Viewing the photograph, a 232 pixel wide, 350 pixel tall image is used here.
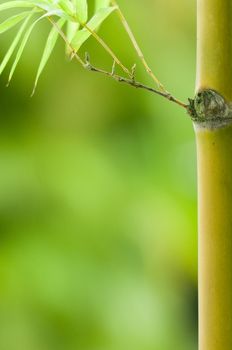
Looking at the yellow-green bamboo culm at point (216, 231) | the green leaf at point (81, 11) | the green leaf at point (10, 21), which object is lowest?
the yellow-green bamboo culm at point (216, 231)

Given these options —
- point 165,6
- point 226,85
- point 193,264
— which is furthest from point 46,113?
point 226,85

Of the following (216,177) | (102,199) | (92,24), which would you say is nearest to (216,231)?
(216,177)

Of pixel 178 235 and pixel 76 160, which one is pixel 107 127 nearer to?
pixel 76 160

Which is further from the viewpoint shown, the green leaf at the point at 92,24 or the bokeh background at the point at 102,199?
the bokeh background at the point at 102,199

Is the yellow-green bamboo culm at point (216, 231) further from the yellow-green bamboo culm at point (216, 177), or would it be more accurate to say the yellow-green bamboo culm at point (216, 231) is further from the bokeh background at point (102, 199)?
the bokeh background at point (102, 199)

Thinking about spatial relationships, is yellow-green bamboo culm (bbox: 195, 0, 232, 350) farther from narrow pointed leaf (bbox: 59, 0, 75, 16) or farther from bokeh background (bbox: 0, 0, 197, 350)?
bokeh background (bbox: 0, 0, 197, 350)

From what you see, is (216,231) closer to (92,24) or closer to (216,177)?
(216,177)

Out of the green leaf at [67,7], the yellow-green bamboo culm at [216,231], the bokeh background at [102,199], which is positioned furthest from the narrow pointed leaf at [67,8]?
the bokeh background at [102,199]
